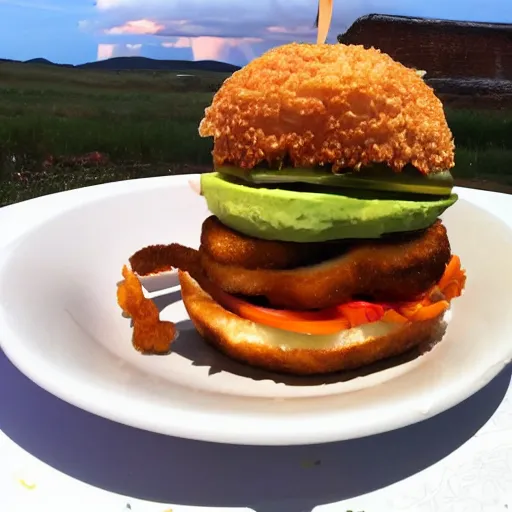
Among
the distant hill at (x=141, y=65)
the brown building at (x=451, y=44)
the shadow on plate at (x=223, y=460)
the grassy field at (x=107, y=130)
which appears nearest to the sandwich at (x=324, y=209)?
the shadow on plate at (x=223, y=460)

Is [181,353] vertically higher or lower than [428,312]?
lower

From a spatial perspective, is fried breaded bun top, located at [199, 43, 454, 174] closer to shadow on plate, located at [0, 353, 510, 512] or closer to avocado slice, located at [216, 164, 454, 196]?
avocado slice, located at [216, 164, 454, 196]

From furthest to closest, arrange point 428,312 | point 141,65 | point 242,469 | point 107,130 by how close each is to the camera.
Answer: point 141,65 < point 107,130 < point 428,312 < point 242,469

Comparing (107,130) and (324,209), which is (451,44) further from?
(324,209)

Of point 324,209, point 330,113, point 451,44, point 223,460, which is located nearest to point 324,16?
point 330,113

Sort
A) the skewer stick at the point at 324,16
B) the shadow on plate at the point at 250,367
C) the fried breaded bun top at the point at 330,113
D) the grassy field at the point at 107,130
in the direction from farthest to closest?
the grassy field at the point at 107,130 < the skewer stick at the point at 324,16 < the shadow on plate at the point at 250,367 < the fried breaded bun top at the point at 330,113

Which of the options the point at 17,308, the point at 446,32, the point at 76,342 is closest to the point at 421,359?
the point at 76,342

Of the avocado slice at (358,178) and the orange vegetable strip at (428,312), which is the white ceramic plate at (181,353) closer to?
the orange vegetable strip at (428,312)

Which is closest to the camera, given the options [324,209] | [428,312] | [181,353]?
[324,209]
